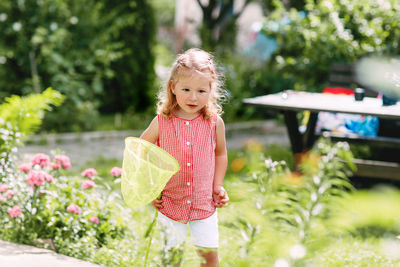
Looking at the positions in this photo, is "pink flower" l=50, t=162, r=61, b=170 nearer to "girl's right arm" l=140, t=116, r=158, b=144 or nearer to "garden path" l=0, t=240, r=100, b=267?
"garden path" l=0, t=240, r=100, b=267

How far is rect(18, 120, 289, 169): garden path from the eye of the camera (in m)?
6.21

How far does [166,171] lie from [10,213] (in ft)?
5.46

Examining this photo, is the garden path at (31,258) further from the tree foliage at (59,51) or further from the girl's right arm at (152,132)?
the tree foliage at (59,51)

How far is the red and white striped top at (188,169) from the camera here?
7.02 feet

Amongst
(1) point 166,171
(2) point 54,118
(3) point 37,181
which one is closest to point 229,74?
(2) point 54,118

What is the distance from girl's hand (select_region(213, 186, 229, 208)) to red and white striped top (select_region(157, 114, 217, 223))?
3 cm

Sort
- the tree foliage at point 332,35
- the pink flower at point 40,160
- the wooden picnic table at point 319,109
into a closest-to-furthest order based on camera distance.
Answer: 1. the pink flower at point 40,160
2. the wooden picnic table at point 319,109
3. the tree foliage at point 332,35

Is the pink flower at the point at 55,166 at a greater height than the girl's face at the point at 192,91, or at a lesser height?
lesser

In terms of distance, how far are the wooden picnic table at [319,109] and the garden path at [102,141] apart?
115 cm

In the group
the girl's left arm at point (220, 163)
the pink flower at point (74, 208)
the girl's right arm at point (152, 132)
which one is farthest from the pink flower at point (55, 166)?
the girl's left arm at point (220, 163)

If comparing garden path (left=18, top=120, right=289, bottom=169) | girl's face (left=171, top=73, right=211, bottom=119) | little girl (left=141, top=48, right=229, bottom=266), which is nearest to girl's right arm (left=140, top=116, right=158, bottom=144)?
little girl (left=141, top=48, right=229, bottom=266)

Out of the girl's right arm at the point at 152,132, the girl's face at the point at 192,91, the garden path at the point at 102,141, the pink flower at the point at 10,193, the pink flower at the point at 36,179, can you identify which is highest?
the girl's face at the point at 192,91

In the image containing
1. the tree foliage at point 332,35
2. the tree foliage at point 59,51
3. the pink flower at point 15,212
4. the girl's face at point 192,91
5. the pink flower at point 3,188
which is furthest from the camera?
the tree foliage at point 59,51

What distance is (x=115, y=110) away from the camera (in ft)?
31.7
